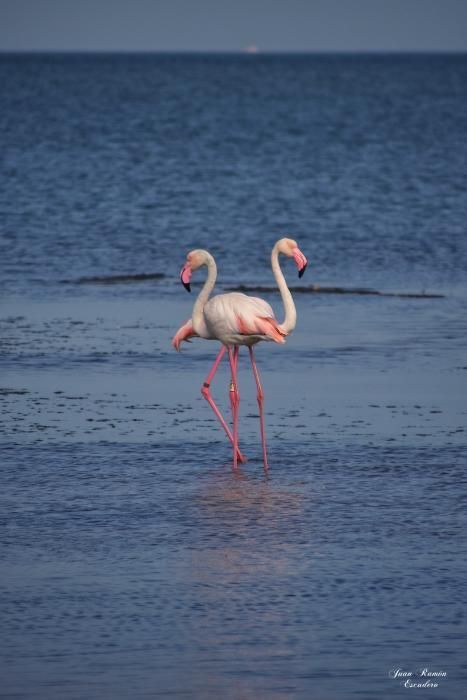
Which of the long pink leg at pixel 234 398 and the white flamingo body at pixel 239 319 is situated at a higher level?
the white flamingo body at pixel 239 319

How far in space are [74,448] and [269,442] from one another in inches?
49.4

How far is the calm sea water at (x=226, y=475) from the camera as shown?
7.08 metres

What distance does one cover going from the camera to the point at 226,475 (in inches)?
404

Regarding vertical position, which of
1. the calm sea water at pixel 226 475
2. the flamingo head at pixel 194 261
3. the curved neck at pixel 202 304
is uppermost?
the flamingo head at pixel 194 261

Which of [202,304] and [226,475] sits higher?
[202,304]

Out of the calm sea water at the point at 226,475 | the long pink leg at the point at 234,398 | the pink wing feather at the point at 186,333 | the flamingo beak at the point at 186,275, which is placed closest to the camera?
the calm sea water at the point at 226,475

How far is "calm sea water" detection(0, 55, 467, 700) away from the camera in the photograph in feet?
23.2

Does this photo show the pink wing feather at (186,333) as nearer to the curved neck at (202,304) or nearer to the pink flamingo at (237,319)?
the pink flamingo at (237,319)

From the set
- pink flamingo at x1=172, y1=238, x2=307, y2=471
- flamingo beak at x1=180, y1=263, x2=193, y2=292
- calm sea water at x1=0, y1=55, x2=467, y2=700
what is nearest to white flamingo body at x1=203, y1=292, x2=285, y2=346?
pink flamingo at x1=172, y1=238, x2=307, y2=471

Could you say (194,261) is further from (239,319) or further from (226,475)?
(226,475)

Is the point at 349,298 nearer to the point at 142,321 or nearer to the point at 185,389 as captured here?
the point at 142,321

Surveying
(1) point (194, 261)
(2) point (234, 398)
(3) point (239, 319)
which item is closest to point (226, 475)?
(2) point (234, 398)

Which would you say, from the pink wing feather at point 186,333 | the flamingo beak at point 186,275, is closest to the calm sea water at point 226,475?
the pink wing feather at point 186,333

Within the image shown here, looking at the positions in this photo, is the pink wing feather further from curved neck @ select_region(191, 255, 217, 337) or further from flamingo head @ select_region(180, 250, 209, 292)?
flamingo head @ select_region(180, 250, 209, 292)
